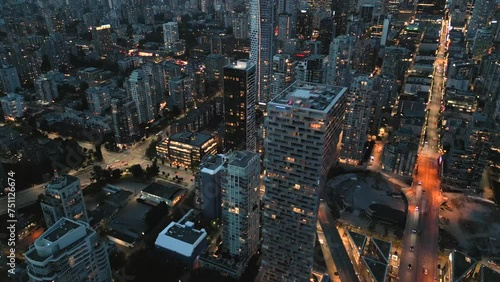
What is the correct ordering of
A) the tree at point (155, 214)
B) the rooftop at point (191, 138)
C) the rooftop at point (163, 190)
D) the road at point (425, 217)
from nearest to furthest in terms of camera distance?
the road at point (425, 217) → the tree at point (155, 214) → the rooftop at point (163, 190) → the rooftop at point (191, 138)

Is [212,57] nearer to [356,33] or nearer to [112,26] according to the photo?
[356,33]

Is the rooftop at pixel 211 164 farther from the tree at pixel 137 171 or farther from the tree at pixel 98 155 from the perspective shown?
the tree at pixel 98 155

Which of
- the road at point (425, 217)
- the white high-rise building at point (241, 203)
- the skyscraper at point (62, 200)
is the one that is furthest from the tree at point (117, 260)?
the road at point (425, 217)

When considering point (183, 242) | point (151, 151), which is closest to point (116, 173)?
point (151, 151)

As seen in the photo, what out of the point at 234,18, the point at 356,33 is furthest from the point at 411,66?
the point at 234,18

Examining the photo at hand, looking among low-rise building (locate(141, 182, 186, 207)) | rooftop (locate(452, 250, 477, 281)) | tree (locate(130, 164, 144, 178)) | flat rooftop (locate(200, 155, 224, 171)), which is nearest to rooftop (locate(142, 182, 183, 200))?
low-rise building (locate(141, 182, 186, 207))

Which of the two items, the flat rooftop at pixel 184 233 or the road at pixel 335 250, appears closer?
the road at pixel 335 250
